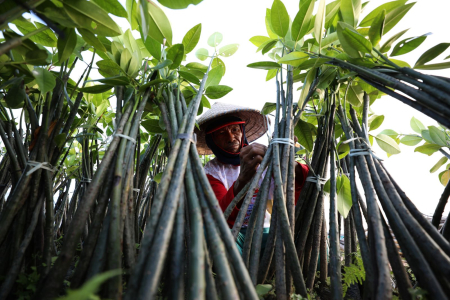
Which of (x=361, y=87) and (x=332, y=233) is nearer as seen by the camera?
(x=332, y=233)

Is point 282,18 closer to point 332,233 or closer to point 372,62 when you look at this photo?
point 372,62

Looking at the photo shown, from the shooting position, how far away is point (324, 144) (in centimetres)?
68

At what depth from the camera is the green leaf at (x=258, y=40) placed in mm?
832

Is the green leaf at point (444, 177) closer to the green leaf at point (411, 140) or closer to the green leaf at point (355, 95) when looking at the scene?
the green leaf at point (411, 140)

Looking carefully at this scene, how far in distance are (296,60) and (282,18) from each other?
0.13m

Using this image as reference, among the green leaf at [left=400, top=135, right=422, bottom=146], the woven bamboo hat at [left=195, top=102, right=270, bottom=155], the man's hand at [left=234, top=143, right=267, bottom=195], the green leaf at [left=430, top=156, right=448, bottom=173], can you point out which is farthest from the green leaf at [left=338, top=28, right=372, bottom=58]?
the green leaf at [left=430, top=156, right=448, bottom=173]

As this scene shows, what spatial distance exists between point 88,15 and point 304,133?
616mm

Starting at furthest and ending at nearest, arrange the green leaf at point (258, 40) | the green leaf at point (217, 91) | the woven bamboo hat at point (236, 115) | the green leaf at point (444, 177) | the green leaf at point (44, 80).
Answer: the woven bamboo hat at point (236, 115) → the green leaf at point (444, 177) → the green leaf at point (258, 40) → the green leaf at point (217, 91) → the green leaf at point (44, 80)

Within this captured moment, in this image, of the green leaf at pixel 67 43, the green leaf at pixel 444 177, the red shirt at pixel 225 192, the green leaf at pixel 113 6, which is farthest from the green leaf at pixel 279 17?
the green leaf at pixel 444 177

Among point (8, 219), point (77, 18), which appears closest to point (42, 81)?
point (77, 18)

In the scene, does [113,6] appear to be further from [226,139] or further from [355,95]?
[226,139]

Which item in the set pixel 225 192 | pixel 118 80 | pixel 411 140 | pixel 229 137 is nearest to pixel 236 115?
pixel 229 137

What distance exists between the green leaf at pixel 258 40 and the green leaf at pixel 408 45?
0.39 meters

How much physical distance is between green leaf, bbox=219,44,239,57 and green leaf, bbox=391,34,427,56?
1.66ft
